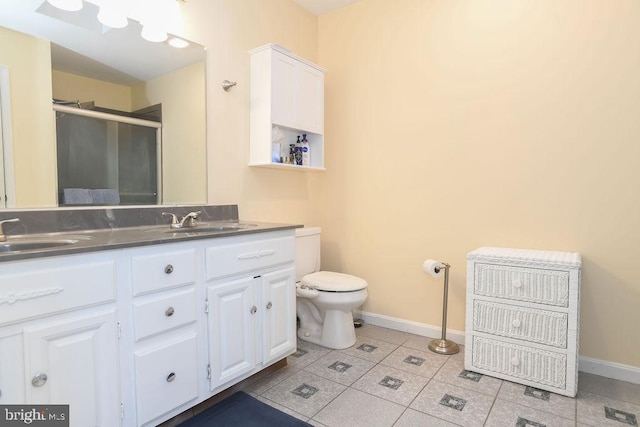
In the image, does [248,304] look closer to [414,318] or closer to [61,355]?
[61,355]

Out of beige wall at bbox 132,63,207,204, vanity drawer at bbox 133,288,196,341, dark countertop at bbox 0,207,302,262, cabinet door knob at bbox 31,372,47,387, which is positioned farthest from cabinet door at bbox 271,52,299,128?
cabinet door knob at bbox 31,372,47,387

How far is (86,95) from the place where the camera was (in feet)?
5.63

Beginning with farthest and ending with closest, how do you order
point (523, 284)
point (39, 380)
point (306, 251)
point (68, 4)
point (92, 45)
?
point (306, 251)
point (523, 284)
point (92, 45)
point (68, 4)
point (39, 380)

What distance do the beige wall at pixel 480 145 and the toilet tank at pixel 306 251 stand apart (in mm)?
334

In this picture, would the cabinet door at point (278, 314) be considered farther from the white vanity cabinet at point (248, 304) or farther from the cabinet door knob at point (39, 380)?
the cabinet door knob at point (39, 380)

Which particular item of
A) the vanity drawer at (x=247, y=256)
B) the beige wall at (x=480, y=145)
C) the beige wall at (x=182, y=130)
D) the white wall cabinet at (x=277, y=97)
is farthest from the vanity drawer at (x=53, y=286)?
the beige wall at (x=480, y=145)

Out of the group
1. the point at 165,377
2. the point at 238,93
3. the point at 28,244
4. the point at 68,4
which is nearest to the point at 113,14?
the point at 68,4

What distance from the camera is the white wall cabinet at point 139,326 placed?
3.59 ft

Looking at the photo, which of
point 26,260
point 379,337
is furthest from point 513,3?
point 26,260

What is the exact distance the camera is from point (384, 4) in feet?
8.74

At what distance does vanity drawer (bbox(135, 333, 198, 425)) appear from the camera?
1366 millimetres

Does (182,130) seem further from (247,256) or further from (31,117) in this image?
(247,256)

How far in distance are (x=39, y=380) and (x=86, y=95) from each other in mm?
1258

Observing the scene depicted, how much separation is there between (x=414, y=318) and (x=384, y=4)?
2.32 meters
